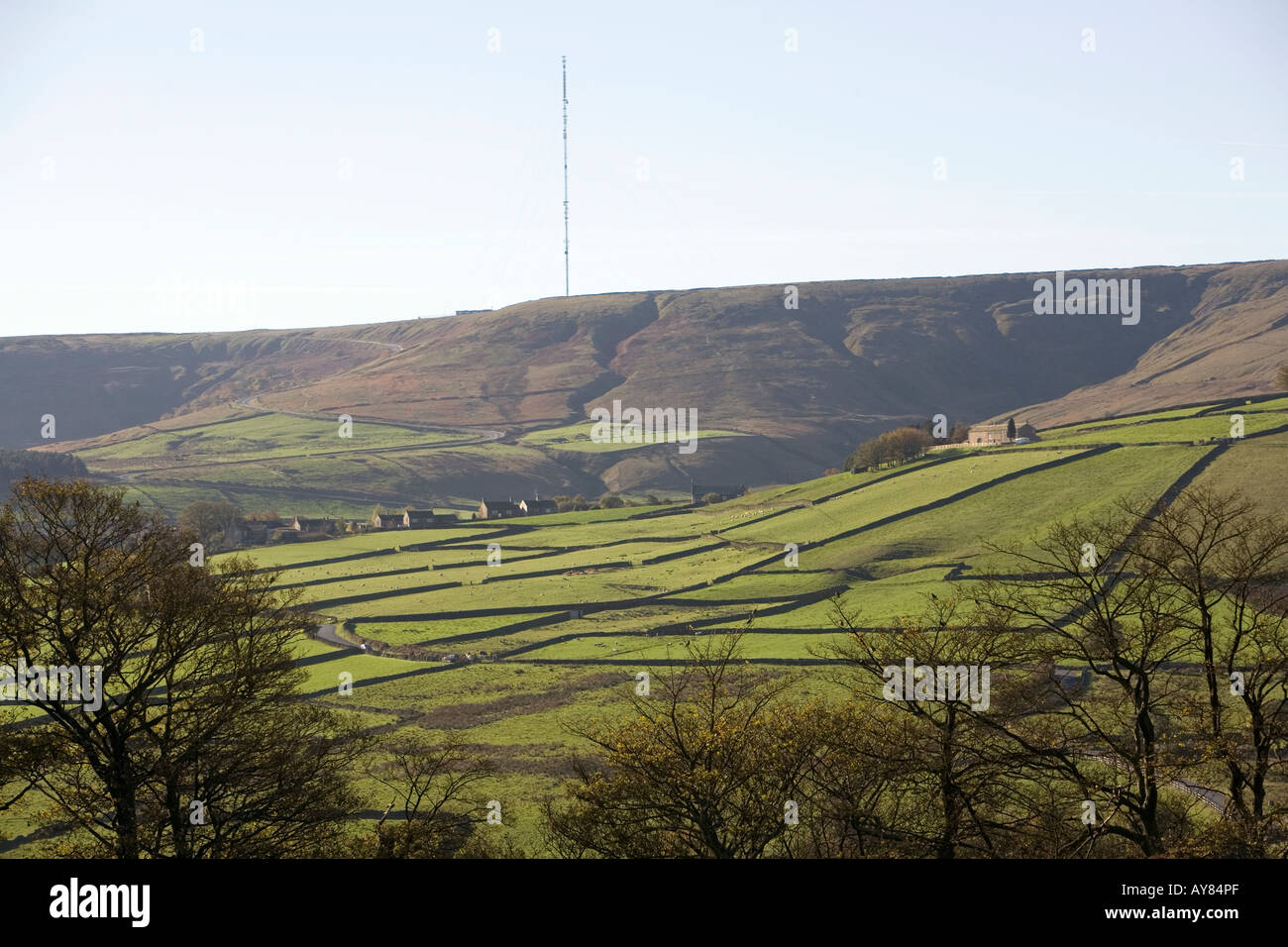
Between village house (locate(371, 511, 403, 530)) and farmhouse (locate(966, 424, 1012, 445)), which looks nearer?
farmhouse (locate(966, 424, 1012, 445))

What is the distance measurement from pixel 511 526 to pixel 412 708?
2694 inches

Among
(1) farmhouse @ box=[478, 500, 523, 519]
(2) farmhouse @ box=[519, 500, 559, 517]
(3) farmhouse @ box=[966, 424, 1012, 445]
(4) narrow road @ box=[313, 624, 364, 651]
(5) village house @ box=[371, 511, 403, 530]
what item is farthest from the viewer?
(2) farmhouse @ box=[519, 500, 559, 517]

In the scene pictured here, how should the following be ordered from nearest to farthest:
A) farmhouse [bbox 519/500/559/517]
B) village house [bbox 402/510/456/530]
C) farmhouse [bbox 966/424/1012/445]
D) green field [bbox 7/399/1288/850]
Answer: green field [bbox 7/399/1288/850] → farmhouse [bbox 966/424/1012/445] → village house [bbox 402/510/456/530] → farmhouse [bbox 519/500/559/517]

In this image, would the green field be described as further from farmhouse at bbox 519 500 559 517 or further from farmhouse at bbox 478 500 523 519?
farmhouse at bbox 519 500 559 517

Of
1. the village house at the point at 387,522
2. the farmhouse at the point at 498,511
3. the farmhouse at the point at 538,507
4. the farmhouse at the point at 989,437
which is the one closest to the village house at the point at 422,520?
the village house at the point at 387,522

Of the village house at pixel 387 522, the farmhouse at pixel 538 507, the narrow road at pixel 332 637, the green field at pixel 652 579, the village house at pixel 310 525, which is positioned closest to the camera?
the green field at pixel 652 579

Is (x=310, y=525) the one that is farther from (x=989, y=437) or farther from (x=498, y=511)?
(x=989, y=437)

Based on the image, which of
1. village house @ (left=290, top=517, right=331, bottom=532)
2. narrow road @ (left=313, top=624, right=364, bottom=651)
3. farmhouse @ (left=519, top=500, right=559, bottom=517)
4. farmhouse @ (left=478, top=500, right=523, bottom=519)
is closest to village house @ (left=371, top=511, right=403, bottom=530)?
village house @ (left=290, top=517, right=331, bottom=532)

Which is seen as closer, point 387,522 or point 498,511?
point 387,522

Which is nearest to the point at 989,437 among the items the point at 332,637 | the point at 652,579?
the point at 652,579

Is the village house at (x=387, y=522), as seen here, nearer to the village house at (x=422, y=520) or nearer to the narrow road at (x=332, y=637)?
the village house at (x=422, y=520)
